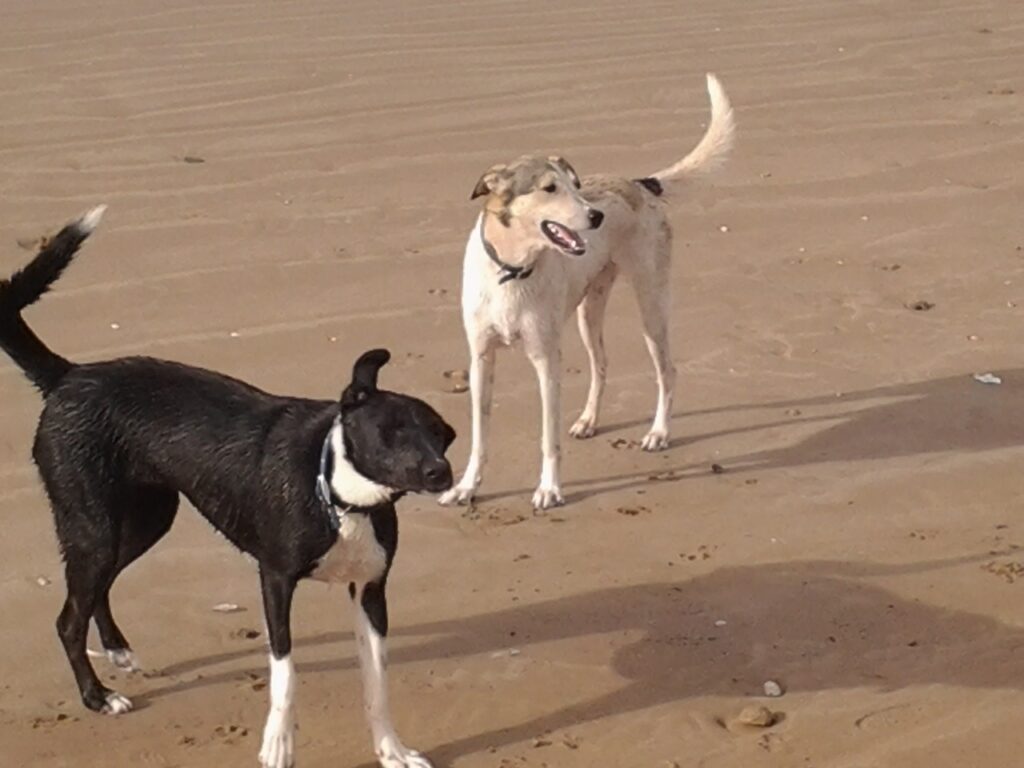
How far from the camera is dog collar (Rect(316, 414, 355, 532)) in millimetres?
4297

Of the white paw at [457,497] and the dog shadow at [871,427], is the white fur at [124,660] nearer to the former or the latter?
the white paw at [457,497]

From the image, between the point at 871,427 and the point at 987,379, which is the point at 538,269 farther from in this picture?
the point at 987,379

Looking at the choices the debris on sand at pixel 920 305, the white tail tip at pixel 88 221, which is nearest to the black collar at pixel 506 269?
the white tail tip at pixel 88 221

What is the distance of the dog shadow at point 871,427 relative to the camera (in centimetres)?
654

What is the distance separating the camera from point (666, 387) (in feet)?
22.6

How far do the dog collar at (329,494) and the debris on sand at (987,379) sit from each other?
12.0 feet

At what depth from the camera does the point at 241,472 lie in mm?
4488

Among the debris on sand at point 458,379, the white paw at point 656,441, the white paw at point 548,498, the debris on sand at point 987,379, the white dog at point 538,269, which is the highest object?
the white dog at point 538,269

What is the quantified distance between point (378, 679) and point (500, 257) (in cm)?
213

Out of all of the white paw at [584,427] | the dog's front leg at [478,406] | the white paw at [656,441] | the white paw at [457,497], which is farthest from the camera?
the white paw at [584,427]

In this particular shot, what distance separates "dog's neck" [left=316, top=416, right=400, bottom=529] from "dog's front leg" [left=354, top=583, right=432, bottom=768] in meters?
0.29

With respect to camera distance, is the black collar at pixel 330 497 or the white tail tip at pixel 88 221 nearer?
the black collar at pixel 330 497

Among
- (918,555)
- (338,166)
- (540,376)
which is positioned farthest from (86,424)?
(338,166)

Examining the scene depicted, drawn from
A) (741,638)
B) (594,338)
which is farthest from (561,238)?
(741,638)
